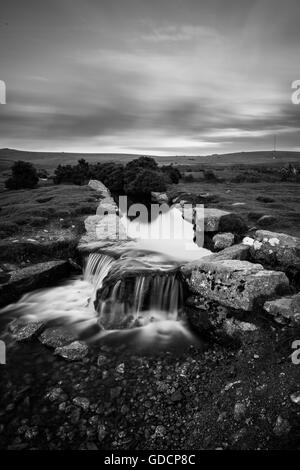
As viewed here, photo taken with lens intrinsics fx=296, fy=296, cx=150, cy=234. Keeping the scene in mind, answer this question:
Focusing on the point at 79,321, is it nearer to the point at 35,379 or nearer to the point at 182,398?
the point at 35,379

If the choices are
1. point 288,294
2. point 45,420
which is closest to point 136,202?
point 288,294

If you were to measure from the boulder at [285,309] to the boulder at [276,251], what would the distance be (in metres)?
4.09

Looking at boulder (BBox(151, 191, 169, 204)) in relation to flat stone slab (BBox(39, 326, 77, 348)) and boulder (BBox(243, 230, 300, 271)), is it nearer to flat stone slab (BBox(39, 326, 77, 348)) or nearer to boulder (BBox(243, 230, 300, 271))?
boulder (BBox(243, 230, 300, 271))

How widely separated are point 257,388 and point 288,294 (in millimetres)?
3856

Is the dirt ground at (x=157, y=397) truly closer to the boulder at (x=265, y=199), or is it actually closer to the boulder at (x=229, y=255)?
the boulder at (x=229, y=255)

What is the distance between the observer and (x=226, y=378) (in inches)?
303

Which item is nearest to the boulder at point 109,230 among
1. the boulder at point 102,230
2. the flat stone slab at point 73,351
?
the boulder at point 102,230

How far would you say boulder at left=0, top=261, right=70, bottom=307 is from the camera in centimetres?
1341

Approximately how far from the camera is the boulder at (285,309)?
27.6 feet

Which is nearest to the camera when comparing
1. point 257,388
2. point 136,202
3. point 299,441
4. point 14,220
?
point 299,441

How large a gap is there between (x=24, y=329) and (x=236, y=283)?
762 centimetres

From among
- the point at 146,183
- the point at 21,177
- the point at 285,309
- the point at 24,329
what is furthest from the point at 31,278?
the point at 21,177

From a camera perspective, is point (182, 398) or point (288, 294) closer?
point (182, 398)

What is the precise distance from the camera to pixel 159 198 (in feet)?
120
